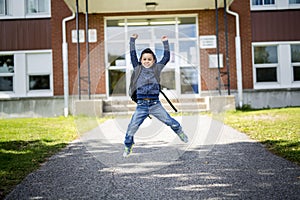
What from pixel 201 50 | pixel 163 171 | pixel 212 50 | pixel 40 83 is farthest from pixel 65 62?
pixel 163 171

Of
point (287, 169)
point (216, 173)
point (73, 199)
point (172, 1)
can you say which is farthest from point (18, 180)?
point (172, 1)

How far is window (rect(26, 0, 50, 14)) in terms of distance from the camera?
13.3 m

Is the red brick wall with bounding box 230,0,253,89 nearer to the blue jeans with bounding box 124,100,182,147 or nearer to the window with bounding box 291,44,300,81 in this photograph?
the window with bounding box 291,44,300,81

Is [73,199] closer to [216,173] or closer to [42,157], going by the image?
[216,173]

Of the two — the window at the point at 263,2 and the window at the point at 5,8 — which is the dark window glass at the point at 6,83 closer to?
the window at the point at 5,8

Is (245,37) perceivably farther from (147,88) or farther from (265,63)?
(147,88)

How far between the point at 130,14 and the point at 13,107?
207 inches

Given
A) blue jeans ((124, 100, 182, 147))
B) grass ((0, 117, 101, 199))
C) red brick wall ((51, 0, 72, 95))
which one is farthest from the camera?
red brick wall ((51, 0, 72, 95))

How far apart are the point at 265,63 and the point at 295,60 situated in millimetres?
1118

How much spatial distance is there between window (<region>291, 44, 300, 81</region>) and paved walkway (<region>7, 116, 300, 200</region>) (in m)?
8.55

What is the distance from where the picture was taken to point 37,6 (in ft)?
43.7

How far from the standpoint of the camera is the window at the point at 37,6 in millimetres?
13289

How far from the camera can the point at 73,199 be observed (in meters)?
3.01

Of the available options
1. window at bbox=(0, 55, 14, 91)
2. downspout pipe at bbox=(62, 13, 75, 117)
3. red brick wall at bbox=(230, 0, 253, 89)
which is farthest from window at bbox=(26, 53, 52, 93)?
red brick wall at bbox=(230, 0, 253, 89)
